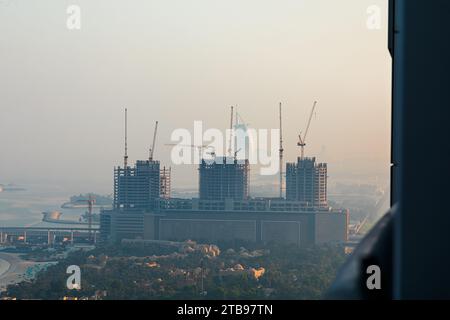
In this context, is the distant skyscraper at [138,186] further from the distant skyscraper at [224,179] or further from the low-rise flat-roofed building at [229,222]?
the distant skyscraper at [224,179]

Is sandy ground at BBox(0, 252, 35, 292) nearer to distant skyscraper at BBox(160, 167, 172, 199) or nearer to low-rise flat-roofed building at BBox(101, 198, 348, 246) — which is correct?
low-rise flat-roofed building at BBox(101, 198, 348, 246)

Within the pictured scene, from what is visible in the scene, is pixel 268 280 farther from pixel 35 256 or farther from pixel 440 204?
pixel 440 204

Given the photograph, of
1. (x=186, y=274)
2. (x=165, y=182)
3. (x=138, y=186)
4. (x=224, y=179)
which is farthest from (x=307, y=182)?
(x=186, y=274)

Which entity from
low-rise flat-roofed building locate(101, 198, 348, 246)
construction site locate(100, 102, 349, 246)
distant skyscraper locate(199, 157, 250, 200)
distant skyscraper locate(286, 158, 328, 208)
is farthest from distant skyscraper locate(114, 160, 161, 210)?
distant skyscraper locate(286, 158, 328, 208)

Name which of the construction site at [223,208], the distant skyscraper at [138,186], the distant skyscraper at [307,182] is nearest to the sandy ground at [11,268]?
the construction site at [223,208]

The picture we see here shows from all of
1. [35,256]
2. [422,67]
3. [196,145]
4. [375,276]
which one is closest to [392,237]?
[375,276]

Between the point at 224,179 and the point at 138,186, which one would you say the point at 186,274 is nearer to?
the point at 224,179
